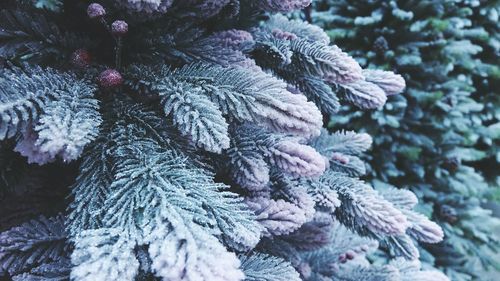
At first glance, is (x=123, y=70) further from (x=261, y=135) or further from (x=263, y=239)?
(x=263, y=239)

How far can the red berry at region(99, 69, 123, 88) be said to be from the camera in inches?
25.6

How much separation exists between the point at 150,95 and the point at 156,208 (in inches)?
8.9

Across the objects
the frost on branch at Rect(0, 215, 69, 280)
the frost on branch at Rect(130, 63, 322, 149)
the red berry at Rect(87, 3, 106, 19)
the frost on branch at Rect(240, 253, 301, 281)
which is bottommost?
the frost on branch at Rect(240, 253, 301, 281)

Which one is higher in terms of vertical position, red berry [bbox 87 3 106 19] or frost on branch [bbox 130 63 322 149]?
red berry [bbox 87 3 106 19]

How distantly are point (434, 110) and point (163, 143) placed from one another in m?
1.81

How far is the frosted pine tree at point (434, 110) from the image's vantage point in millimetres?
2043

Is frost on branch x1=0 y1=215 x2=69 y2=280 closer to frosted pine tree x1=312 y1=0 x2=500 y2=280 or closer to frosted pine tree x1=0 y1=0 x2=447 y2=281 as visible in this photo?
frosted pine tree x1=0 y1=0 x2=447 y2=281

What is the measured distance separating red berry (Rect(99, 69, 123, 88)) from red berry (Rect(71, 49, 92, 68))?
4 cm

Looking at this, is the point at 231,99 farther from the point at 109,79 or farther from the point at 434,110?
the point at 434,110

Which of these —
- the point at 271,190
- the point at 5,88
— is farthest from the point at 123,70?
the point at 271,190

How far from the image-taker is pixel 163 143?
0.64 m

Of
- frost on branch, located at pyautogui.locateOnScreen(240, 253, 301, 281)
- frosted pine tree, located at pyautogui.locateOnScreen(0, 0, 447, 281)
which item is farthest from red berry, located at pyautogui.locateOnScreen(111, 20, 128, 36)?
frost on branch, located at pyautogui.locateOnScreen(240, 253, 301, 281)

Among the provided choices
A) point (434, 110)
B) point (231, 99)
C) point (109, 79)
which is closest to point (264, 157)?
point (231, 99)

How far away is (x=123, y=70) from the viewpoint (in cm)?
71
